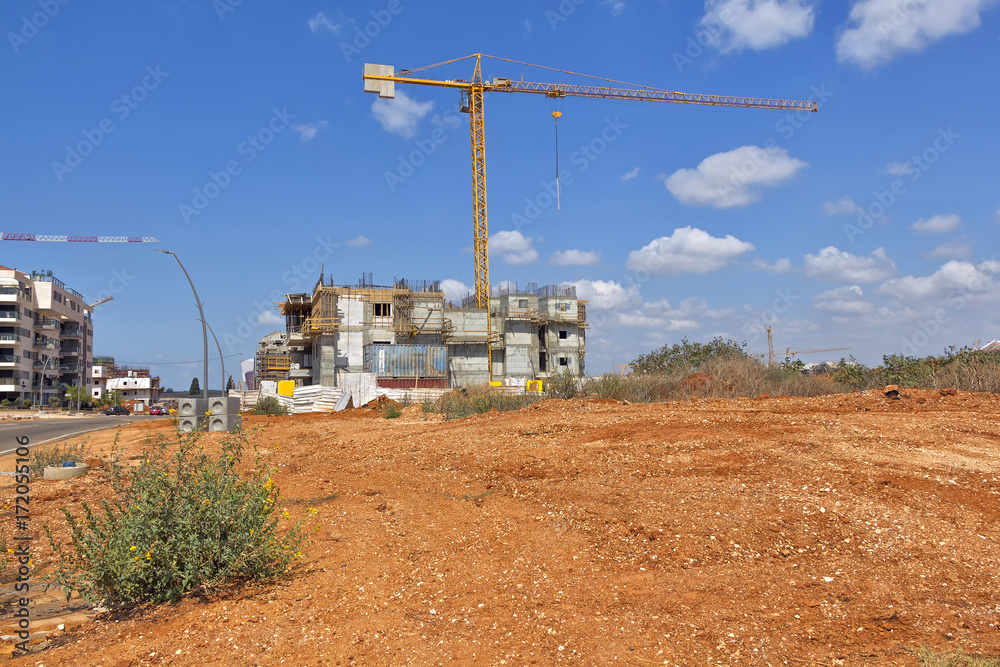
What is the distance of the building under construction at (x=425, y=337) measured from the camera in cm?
4688

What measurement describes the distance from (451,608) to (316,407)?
3103cm

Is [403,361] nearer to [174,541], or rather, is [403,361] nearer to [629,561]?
[629,561]

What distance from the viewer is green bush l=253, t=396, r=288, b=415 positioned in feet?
109

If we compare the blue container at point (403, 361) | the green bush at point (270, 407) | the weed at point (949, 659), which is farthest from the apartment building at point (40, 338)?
the weed at point (949, 659)

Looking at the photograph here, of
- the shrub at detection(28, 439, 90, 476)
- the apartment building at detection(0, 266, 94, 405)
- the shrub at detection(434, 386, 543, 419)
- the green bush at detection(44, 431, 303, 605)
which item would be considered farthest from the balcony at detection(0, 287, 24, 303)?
the green bush at detection(44, 431, 303, 605)

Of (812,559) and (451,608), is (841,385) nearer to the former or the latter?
(812,559)

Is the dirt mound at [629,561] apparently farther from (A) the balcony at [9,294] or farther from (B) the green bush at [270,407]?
(A) the balcony at [9,294]

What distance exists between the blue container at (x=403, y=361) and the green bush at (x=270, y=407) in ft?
39.9

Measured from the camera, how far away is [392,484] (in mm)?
9766

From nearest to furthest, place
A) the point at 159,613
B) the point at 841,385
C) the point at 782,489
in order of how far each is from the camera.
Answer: the point at 159,613 → the point at 782,489 → the point at 841,385

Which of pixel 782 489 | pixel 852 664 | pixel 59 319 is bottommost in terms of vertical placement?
pixel 852 664

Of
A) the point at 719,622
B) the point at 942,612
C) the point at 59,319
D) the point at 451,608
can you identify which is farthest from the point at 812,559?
the point at 59,319

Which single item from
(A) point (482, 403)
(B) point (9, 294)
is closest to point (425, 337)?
(A) point (482, 403)

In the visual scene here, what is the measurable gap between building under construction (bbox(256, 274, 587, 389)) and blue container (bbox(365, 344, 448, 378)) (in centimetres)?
7
